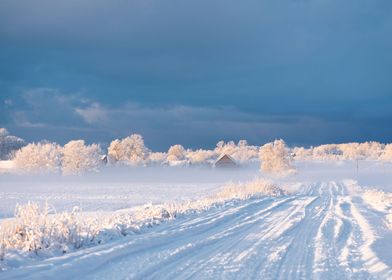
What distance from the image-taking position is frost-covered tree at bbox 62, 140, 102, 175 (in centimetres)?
7769

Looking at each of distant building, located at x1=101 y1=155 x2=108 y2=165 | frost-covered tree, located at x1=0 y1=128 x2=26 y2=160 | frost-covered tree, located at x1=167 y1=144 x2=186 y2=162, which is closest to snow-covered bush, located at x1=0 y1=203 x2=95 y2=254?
distant building, located at x1=101 y1=155 x2=108 y2=165

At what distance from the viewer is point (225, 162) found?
95.5 m

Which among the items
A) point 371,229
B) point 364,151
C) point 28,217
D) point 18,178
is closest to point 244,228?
point 371,229

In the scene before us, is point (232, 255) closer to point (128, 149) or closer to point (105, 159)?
point (105, 159)

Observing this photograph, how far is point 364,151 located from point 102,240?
181685 mm

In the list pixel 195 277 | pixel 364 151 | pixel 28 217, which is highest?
pixel 364 151

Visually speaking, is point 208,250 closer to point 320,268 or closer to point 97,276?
point 320,268

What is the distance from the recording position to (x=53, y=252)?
930 cm

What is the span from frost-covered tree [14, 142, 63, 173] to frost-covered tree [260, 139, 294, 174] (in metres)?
34.4

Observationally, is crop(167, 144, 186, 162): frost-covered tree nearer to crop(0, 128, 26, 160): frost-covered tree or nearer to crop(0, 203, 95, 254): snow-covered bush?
crop(0, 128, 26, 160): frost-covered tree

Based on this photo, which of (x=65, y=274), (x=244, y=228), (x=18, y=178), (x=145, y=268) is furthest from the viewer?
(x=18, y=178)

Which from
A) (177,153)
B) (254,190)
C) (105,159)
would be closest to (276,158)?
(105,159)

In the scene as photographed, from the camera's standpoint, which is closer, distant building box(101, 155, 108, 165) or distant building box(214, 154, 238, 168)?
distant building box(214, 154, 238, 168)

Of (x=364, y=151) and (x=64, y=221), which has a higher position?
(x=364, y=151)
